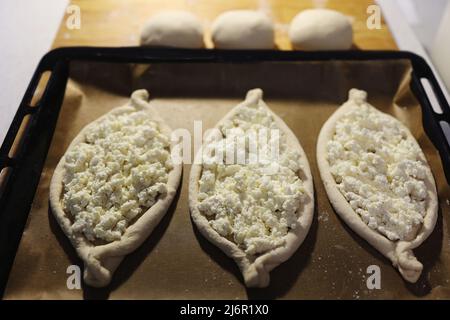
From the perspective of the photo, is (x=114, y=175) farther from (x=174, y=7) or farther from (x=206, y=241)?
(x=174, y=7)

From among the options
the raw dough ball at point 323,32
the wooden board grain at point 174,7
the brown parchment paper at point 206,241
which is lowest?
the brown parchment paper at point 206,241

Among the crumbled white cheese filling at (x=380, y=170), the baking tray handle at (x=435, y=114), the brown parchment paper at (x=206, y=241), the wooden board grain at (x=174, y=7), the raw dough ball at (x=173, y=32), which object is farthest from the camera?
the wooden board grain at (x=174, y=7)

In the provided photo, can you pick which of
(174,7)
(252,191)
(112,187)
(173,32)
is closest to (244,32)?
(173,32)

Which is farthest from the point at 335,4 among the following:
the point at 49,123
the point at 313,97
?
the point at 49,123

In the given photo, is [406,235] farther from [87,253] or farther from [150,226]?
Answer: [87,253]

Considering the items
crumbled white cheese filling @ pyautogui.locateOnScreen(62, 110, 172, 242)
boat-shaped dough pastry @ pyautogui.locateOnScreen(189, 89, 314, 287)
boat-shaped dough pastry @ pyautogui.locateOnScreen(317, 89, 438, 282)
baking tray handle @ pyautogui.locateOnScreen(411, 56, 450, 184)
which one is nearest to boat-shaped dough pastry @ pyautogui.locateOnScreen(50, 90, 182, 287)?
crumbled white cheese filling @ pyautogui.locateOnScreen(62, 110, 172, 242)

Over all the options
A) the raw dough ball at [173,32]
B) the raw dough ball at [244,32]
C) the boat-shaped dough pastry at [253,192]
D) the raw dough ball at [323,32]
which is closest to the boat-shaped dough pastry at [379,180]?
the boat-shaped dough pastry at [253,192]

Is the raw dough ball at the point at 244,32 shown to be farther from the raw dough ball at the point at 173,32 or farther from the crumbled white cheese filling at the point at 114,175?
the crumbled white cheese filling at the point at 114,175
